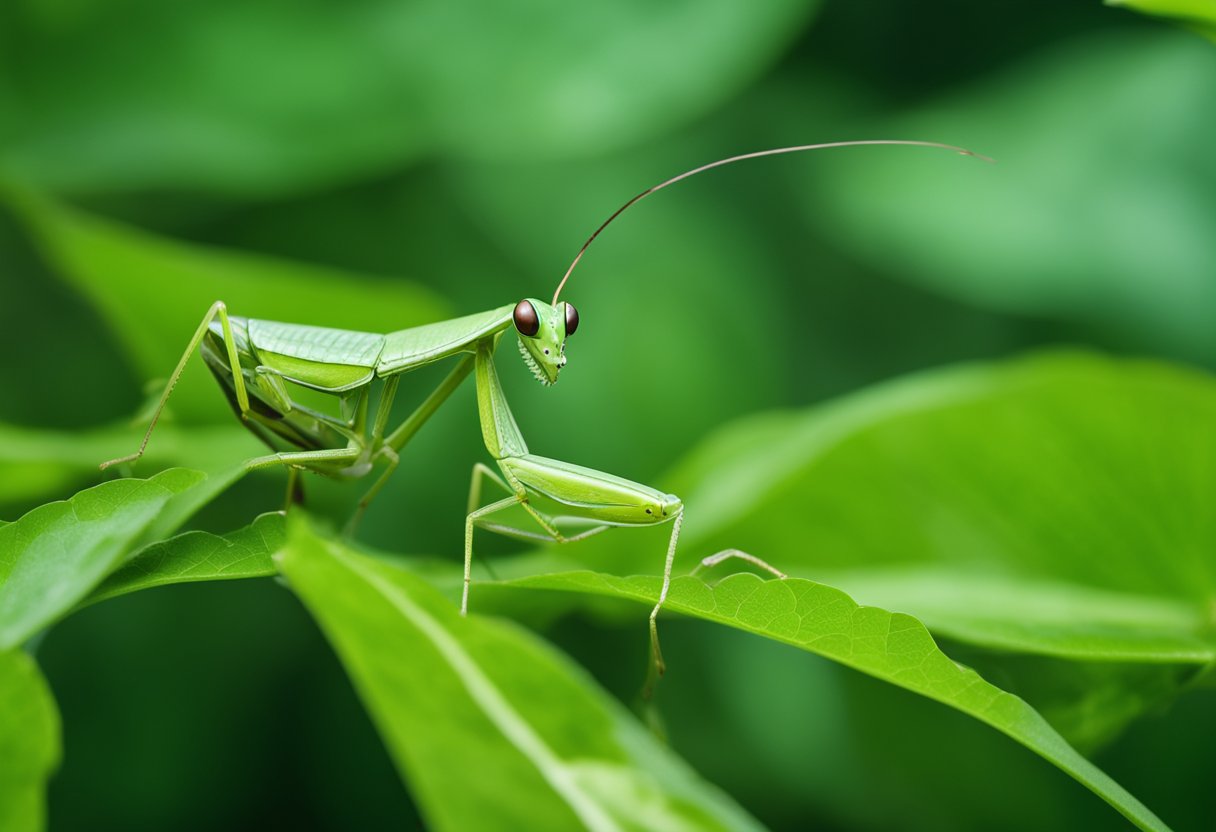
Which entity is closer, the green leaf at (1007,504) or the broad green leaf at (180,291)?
the green leaf at (1007,504)

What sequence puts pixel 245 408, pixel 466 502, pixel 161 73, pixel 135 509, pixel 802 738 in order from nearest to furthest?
pixel 135 509, pixel 245 408, pixel 802 738, pixel 466 502, pixel 161 73

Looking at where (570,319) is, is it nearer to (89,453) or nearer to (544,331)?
(544,331)

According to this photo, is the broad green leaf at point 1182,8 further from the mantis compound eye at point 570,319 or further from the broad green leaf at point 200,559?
the broad green leaf at point 200,559

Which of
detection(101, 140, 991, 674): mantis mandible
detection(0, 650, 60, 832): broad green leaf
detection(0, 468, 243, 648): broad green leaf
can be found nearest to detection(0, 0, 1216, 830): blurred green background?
detection(101, 140, 991, 674): mantis mandible

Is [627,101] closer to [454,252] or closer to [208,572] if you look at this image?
[454,252]

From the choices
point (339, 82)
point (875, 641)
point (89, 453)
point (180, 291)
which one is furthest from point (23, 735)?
point (339, 82)

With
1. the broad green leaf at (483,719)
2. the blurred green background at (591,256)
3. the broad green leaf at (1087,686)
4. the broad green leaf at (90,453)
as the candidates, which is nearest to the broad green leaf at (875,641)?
the broad green leaf at (483,719)

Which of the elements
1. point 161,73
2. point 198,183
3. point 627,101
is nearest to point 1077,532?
point 627,101
